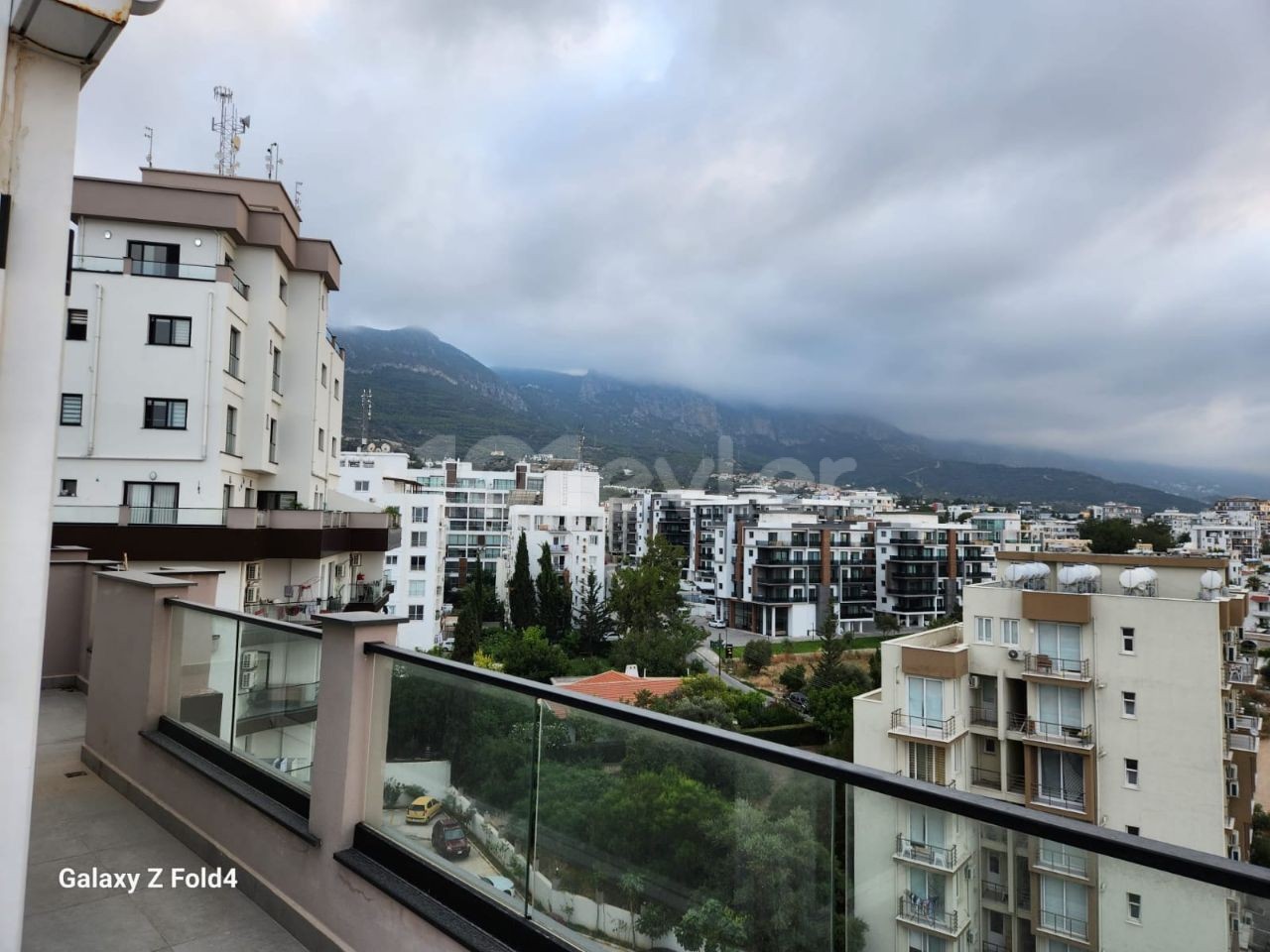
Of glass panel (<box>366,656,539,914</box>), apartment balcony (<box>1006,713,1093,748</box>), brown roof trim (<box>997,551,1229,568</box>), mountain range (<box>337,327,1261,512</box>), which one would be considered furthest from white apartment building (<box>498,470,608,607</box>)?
glass panel (<box>366,656,539,914</box>)

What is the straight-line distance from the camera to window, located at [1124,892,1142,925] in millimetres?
1133

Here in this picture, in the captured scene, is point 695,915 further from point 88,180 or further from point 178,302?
point 88,180

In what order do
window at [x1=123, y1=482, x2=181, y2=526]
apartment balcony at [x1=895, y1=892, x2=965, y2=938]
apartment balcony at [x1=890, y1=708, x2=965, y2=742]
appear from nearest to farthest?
apartment balcony at [x1=895, y1=892, x2=965, y2=938], window at [x1=123, y1=482, x2=181, y2=526], apartment balcony at [x1=890, y1=708, x2=965, y2=742]

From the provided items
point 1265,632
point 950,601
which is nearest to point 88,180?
point 950,601

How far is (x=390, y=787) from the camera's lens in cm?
247

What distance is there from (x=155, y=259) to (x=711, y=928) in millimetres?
17254

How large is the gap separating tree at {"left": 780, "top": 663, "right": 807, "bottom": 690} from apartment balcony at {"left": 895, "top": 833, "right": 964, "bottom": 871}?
104 feet

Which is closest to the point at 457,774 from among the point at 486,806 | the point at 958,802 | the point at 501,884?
the point at 486,806

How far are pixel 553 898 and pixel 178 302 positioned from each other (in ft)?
52.8

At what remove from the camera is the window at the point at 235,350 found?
15.4 m

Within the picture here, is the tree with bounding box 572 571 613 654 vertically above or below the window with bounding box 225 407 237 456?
below

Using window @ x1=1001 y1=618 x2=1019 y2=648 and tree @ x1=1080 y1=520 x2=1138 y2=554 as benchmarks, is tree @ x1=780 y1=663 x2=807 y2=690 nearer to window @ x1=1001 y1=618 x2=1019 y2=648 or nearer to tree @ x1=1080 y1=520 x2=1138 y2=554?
window @ x1=1001 y1=618 x2=1019 y2=648

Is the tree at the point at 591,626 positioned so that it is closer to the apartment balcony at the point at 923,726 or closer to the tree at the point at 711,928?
the apartment balcony at the point at 923,726

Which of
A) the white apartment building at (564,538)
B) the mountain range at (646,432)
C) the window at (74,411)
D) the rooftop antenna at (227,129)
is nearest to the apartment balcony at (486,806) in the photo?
the window at (74,411)
